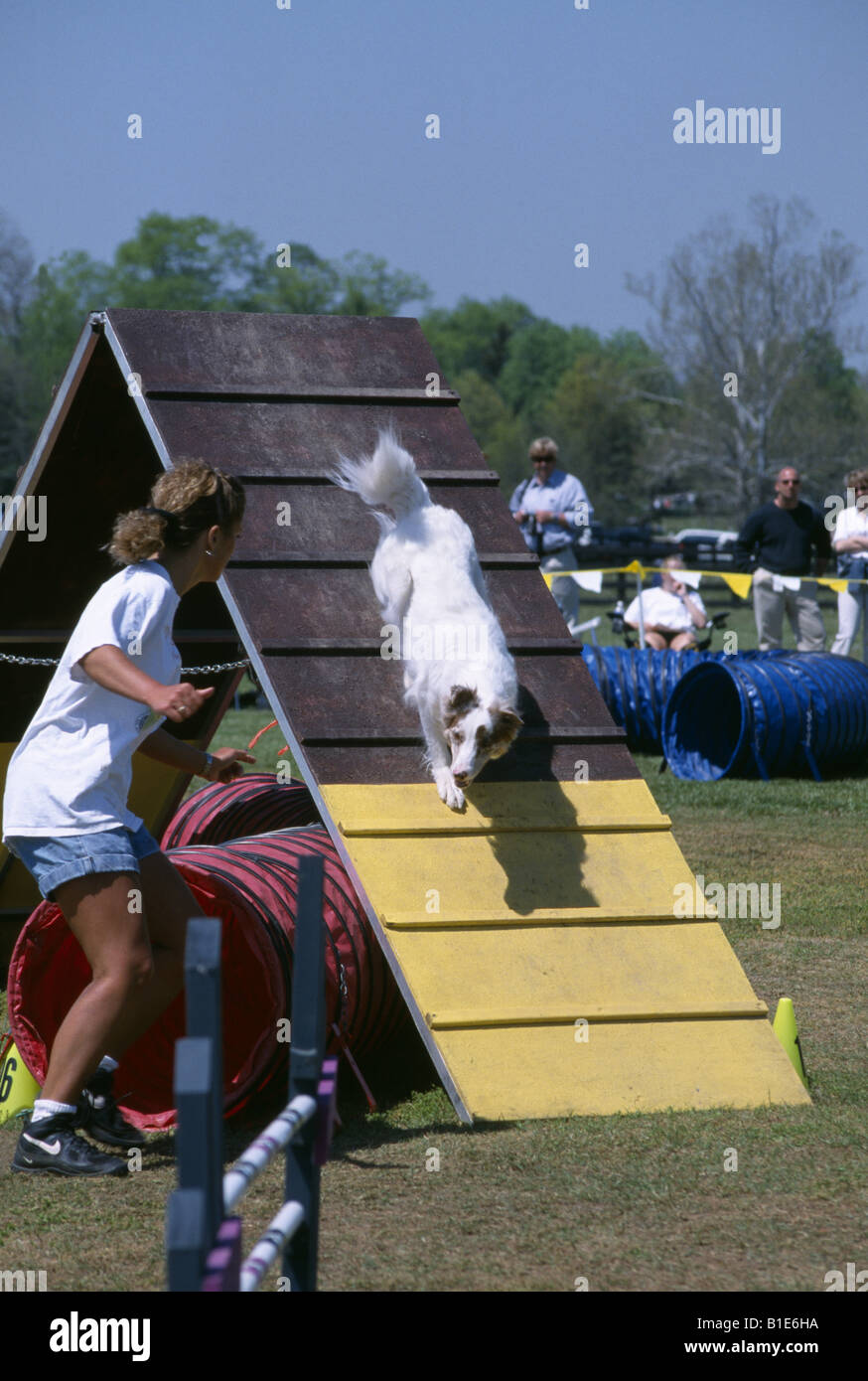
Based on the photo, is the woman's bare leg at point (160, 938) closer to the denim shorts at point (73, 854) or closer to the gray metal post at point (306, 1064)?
the denim shorts at point (73, 854)

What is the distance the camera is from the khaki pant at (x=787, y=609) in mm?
13055

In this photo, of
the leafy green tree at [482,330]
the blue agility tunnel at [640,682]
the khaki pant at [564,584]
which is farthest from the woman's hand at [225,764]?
the leafy green tree at [482,330]

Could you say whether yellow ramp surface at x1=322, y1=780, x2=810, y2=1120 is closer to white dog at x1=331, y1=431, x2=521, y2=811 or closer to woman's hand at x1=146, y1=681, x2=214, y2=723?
white dog at x1=331, y1=431, x2=521, y2=811

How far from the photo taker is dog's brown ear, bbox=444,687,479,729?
15.9 feet

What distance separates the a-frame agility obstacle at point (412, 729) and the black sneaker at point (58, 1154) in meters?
1.03

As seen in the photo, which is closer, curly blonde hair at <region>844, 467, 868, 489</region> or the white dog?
the white dog

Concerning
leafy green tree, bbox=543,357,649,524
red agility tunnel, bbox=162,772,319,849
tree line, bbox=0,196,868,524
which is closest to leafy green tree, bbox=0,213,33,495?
tree line, bbox=0,196,868,524

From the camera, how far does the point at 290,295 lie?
218 feet

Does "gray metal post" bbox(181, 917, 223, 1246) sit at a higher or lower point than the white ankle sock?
higher

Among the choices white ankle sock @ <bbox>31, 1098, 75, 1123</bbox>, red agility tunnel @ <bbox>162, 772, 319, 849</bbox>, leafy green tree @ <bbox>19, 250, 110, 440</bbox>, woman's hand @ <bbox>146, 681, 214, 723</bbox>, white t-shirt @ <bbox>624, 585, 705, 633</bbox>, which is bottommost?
white ankle sock @ <bbox>31, 1098, 75, 1123</bbox>

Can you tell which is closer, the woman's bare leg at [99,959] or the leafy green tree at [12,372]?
the woman's bare leg at [99,959]

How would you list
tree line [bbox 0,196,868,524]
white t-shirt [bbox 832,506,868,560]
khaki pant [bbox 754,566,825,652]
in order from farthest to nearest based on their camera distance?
tree line [bbox 0,196,868,524], khaki pant [bbox 754,566,825,652], white t-shirt [bbox 832,506,868,560]

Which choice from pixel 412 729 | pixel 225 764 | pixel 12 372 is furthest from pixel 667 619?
pixel 12 372

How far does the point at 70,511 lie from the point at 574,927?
2.80 m
